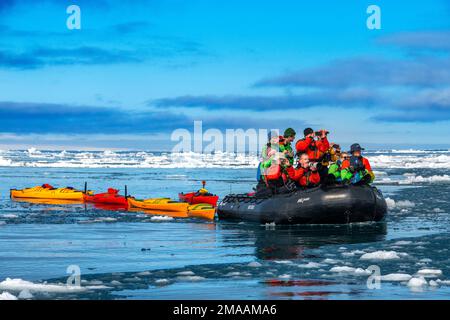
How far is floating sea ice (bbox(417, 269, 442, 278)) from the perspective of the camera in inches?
542

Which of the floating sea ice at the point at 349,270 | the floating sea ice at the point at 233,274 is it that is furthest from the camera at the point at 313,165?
the floating sea ice at the point at 233,274

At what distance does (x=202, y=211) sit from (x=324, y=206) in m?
6.13

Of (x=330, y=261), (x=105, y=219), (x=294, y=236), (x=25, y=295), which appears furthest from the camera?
(x=105, y=219)

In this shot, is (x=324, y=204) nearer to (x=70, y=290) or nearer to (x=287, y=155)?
(x=287, y=155)

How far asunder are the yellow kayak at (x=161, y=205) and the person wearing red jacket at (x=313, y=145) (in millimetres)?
7275

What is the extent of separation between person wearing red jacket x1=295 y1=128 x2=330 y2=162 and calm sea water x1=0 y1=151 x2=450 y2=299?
7.17ft

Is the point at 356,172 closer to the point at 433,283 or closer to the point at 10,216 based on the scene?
the point at 433,283

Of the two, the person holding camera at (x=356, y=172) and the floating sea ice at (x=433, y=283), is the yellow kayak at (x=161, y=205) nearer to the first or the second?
the person holding camera at (x=356, y=172)

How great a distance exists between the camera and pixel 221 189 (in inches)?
1943

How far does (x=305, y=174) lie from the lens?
76.1ft

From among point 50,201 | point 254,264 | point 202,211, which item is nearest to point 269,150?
point 202,211

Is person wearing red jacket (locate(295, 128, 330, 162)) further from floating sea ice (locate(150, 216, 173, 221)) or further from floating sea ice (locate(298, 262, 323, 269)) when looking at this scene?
floating sea ice (locate(298, 262, 323, 269))

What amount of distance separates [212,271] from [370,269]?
292 centimetres

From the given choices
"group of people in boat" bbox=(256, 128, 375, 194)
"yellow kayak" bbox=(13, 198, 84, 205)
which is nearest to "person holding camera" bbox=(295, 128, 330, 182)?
"group of people in boat" bbox=(256, 128, 375, 194)
